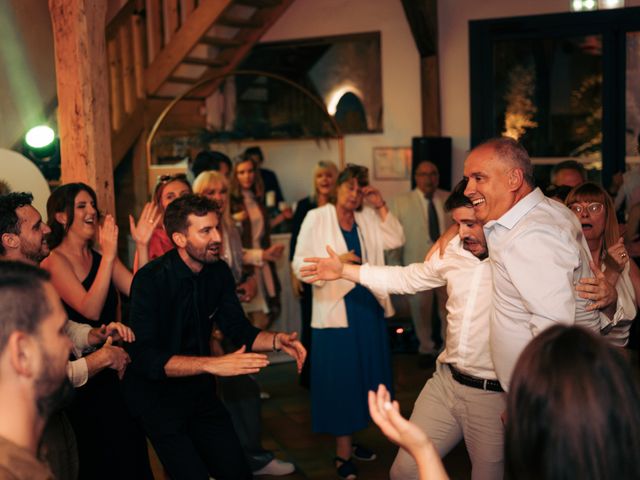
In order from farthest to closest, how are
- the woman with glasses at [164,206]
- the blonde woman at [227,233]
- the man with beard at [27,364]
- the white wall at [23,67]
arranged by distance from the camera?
the white wall at [23,67]
the blonde woman at [227,233]
the woman with glasses at [164,206]
the man with beard at [27,364]

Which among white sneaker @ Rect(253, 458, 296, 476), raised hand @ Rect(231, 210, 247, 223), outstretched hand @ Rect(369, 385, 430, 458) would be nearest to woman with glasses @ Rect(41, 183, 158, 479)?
white sneaker @ Rect(253, 458, 296, 476)

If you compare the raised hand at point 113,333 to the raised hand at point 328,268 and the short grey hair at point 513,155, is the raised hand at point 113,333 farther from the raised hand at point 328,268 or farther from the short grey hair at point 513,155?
the short grey hair at point 513,155

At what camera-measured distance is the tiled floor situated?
4.45 meters

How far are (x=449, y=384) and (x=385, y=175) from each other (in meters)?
5.56

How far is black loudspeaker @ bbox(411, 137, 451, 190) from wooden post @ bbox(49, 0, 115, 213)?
3802mm

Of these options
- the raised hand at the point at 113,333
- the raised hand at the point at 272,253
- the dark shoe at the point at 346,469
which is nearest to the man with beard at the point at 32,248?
the raised hand at the point at 113,333

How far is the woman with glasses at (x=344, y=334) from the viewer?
438 centimetres

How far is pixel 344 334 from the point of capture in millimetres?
4398

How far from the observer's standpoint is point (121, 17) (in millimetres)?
7738

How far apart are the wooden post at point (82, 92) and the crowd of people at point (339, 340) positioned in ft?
1.09

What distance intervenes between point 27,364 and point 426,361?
515 centimetres

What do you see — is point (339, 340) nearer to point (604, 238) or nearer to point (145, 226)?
point (145, 226)

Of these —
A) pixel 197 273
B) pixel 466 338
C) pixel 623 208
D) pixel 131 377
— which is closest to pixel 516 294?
pixel 466 338

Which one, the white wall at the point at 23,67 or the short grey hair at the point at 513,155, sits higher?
the white wall at the point at 23,67
